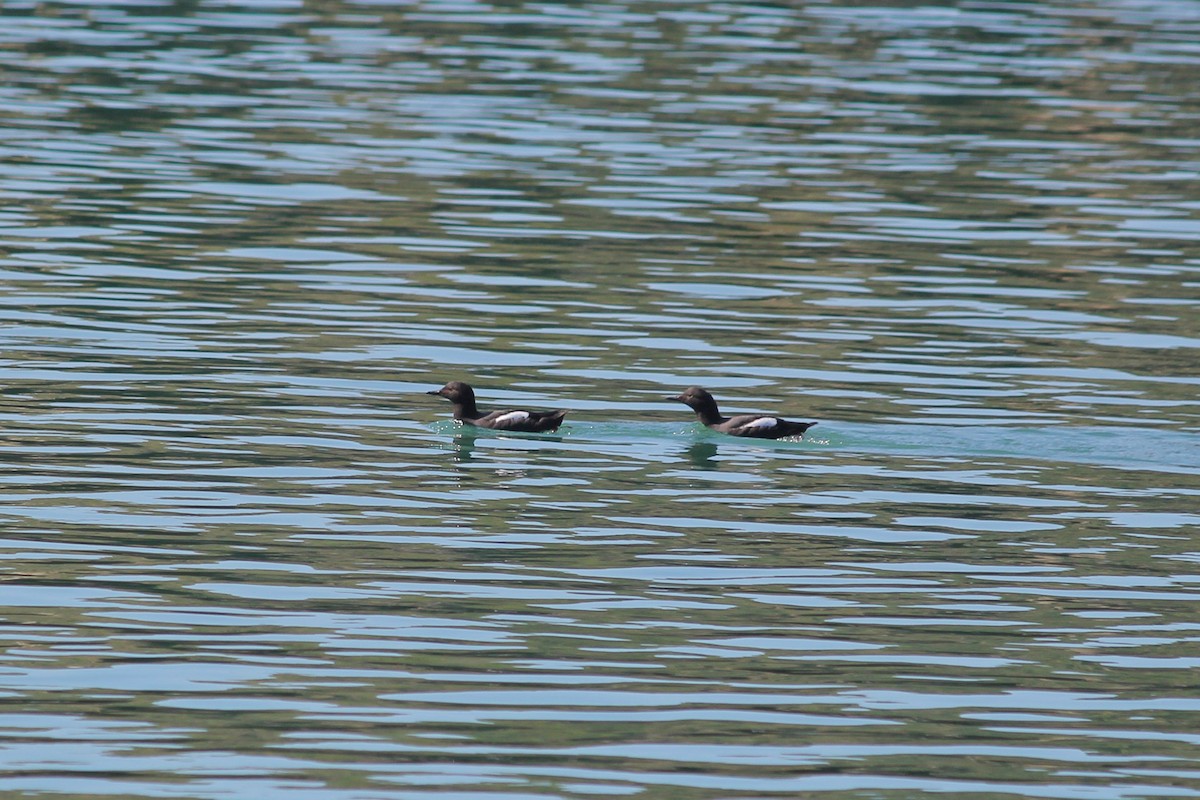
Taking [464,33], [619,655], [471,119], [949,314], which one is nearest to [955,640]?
[619,655]

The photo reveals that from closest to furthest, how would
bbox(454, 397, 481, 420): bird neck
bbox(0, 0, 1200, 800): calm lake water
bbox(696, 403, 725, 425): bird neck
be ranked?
bbox(0, 0, 1200, 800): calm lake water → bbox(696, 403, 725, 425): bird neck → bbox(454, 397, 481, 420): bird neck

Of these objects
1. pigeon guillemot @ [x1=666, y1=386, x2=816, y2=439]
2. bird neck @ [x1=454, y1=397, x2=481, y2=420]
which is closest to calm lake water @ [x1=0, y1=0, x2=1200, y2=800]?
pigeon guillemot @ [x1=666, y1=386, x2=816, y2=439]

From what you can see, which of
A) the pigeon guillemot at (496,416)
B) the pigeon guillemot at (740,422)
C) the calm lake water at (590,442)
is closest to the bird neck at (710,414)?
the pigeon guillemot at (740,422)

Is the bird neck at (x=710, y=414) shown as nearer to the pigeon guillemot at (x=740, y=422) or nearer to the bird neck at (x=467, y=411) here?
the pigeon guillemot at (x=740, y=422)

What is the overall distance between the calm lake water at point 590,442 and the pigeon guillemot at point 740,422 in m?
0.15

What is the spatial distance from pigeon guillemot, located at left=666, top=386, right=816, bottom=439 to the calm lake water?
0.15m

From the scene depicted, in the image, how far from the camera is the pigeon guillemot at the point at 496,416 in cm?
1800

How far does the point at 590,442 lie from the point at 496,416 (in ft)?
3.04

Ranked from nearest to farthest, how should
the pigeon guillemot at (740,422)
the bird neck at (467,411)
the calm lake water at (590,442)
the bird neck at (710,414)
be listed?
the calm lake water at (590,442)
the pigeon guillemot at (740,422)
the bird neck at (710,414)
the bird neck at (467,411)

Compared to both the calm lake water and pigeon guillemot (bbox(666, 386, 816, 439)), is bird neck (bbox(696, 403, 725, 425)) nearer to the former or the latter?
pigeon guillemot (bbox(666, 386, 816, 439))

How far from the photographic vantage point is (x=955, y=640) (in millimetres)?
12500

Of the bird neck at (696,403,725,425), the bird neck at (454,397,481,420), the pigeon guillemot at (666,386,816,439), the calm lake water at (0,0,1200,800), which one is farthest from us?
the bird neck at (454,397,481,420)

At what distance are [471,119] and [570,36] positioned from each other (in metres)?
11.2

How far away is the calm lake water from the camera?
10812 millimetres
